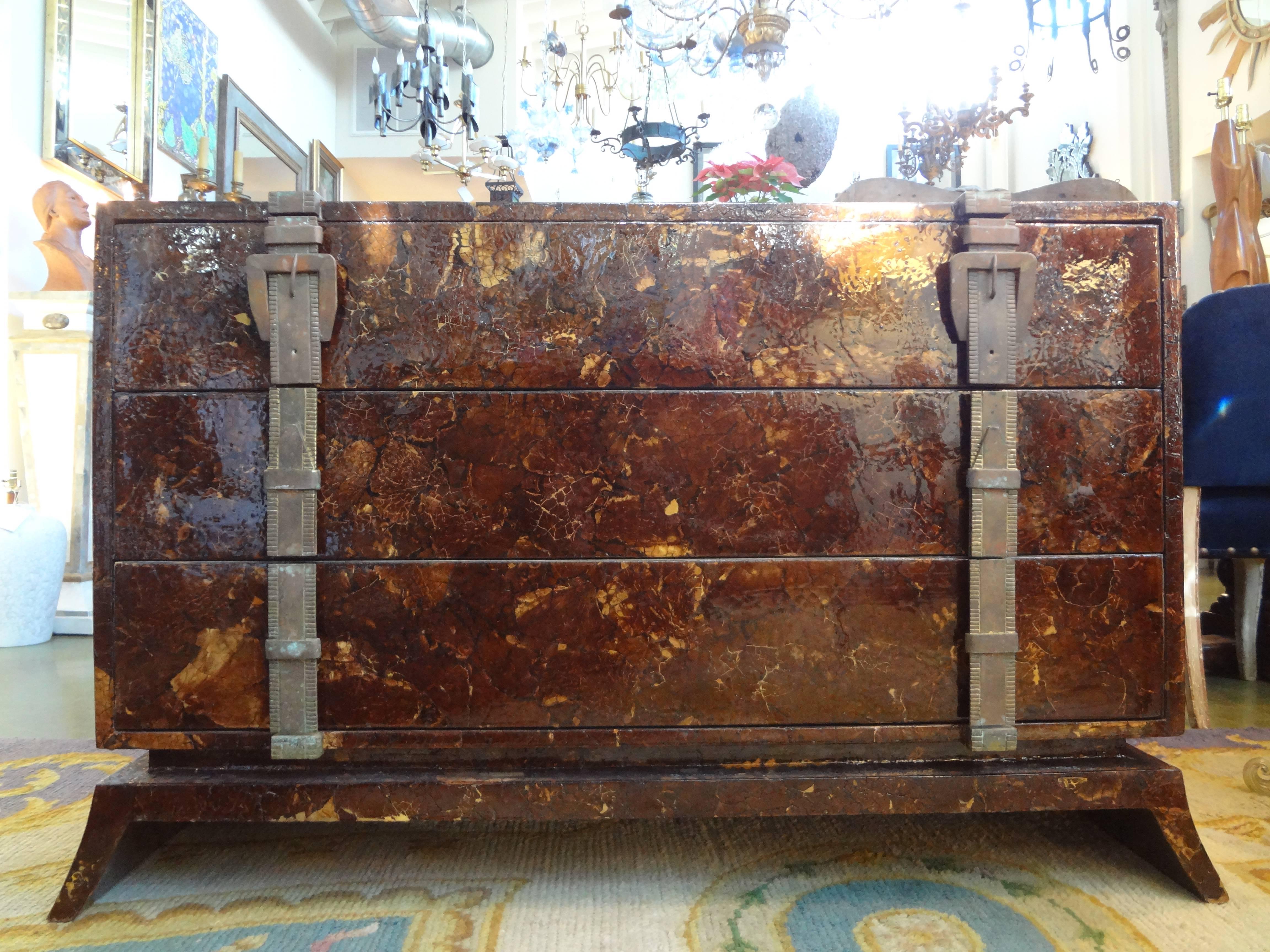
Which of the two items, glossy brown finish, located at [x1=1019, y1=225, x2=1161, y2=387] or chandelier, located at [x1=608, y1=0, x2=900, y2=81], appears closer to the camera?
glossy brown finish, located at [x1=1019, y1=225, x2=1161, y2=387]

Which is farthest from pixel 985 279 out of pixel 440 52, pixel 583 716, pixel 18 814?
pixel 440 52

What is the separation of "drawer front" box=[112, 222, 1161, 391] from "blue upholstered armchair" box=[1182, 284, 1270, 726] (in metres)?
0.66

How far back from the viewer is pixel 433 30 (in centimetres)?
506

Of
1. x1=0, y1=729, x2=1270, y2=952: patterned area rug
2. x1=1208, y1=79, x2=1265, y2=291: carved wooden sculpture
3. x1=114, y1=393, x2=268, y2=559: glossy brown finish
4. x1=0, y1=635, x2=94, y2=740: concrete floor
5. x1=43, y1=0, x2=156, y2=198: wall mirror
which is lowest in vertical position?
x1=0, y1=635, x2=94, y2=740: concrete floor

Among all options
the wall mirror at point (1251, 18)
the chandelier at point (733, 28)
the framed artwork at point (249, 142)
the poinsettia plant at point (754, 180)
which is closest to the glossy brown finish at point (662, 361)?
the poinsettia plant at point (754, 180)

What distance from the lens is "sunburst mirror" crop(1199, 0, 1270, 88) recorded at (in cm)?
390

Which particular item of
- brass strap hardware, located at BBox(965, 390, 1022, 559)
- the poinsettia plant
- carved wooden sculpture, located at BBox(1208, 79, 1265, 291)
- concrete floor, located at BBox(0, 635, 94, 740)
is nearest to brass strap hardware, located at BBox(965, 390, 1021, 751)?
brass strap hardware, located at BBox(965, 390, 1022, 559)

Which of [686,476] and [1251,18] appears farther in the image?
[1251,18]

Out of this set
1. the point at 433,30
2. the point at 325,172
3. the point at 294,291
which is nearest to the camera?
the point at 294,291

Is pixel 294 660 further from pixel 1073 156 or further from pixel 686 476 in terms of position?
pixel 1073 156

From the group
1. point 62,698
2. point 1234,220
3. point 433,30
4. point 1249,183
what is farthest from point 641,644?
point 433,30

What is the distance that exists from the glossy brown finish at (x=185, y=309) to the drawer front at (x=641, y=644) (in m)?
0.27

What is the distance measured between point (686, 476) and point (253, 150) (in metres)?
4.59

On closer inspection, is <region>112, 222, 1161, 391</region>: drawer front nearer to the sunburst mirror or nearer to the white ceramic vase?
the white ceramic vase
